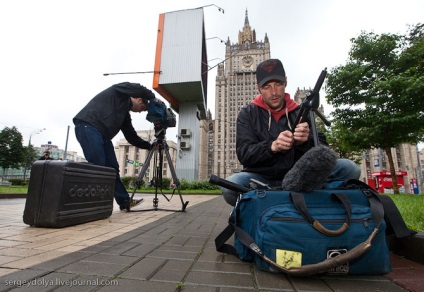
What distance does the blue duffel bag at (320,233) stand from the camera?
107cm

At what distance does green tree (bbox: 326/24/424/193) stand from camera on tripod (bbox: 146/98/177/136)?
32.1ft

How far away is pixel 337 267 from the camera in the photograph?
111 cm

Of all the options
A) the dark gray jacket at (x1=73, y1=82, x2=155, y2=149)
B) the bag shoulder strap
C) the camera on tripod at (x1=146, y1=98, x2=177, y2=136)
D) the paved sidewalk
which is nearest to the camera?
the paved sidewalk

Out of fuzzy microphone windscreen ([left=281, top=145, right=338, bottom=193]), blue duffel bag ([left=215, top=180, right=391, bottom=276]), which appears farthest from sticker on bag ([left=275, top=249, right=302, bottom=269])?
fuzzy microphone windscreen ([left=281, top=145, right=338, bottom=193])

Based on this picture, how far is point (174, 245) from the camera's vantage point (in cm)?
175

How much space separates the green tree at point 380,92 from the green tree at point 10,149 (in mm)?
32605

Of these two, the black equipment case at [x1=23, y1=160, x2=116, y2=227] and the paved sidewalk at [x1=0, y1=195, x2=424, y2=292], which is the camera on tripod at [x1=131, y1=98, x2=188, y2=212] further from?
the paved sidewalk at [x1=0, y1=195, x2=424, y2=292]

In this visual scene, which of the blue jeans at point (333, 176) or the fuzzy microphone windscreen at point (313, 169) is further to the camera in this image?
Answer: the blue jeans at point (333, 176)

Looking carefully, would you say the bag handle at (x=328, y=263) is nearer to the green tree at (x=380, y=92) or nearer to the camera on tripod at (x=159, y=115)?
the camera on tripod at (x=159, y=115)

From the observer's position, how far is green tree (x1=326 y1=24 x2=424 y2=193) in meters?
9.15

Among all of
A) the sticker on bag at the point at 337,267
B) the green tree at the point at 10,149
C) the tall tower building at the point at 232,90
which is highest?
the tall tower building at the point at 232,90

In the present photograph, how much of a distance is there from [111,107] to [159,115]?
69cm

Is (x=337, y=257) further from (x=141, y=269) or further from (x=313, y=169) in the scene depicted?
(x=141, y=269)

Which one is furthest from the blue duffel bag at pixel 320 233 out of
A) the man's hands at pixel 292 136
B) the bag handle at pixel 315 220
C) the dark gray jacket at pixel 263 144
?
the dark gray jacket at pixel 263 144
